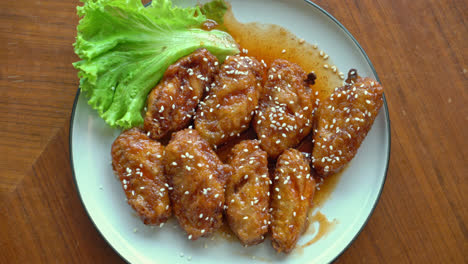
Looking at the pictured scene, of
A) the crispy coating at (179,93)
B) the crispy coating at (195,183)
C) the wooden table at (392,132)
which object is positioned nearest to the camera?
the crispy coating at (195,183)

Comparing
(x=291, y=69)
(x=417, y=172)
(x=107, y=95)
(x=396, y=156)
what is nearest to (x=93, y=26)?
(x=107, y=95)

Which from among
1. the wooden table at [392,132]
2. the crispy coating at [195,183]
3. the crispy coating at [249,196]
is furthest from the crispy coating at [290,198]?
the wooden table at [392,132]

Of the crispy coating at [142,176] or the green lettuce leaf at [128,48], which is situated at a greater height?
the green lettuce leaf at [128,48]

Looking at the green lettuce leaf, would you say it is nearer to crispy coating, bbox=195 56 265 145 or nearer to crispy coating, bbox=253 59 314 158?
crispy coating, bbox=195 56 265 145

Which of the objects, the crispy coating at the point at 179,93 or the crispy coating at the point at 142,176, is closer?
the crispy coating at the point at 142,176

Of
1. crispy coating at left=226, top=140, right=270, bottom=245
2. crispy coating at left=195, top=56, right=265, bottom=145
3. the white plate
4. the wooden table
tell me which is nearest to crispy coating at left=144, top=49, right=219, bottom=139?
crispy coating at left=195, top=56, right=265, bottom=145

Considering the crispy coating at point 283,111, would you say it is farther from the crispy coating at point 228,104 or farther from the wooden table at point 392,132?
the wooden table at point 392,132
